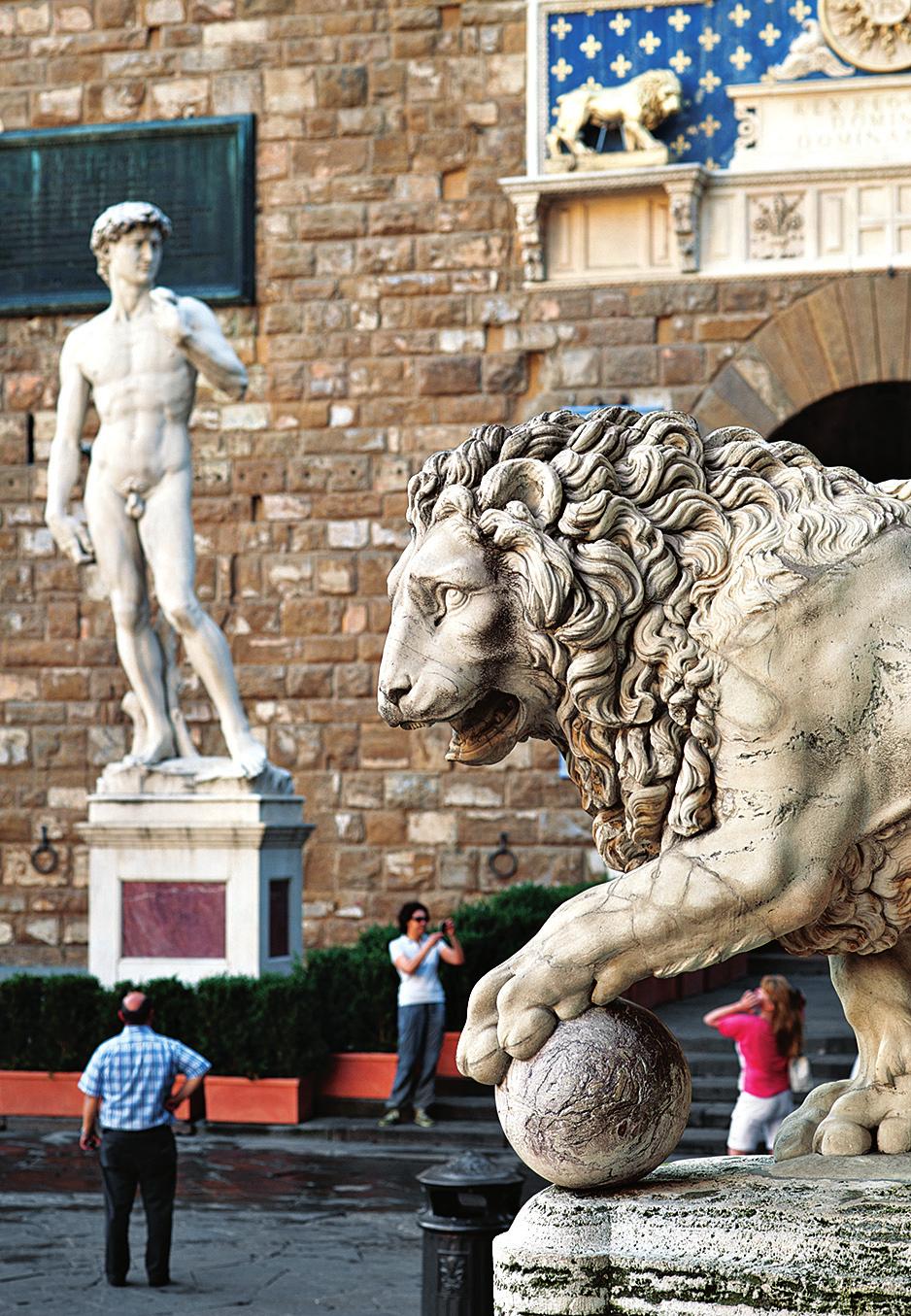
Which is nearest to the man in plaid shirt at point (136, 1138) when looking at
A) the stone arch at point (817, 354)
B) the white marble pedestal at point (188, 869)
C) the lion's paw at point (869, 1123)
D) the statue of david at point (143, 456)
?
the white marble pedestal at point (188, 869)

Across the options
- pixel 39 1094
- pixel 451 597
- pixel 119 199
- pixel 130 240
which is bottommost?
pixel 39 1094

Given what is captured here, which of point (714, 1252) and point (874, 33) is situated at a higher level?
point (874, 33)

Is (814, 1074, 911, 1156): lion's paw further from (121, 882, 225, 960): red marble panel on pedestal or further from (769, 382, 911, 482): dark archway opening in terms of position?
(769, 382, 911, 482): dark archway opening

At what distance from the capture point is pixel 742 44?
1323cm

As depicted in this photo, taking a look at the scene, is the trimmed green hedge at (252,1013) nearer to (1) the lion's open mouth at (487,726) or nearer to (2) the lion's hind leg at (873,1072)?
(2) the lion's hind leg at (873,1072)

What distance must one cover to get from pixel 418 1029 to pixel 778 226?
20.5ft

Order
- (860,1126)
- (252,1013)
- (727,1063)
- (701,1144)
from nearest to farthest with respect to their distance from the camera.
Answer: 1. (860,1126)
2. (701,1144)
3. (252,1013)
4. (727,1063)

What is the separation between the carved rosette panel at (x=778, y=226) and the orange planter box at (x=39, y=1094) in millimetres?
6913

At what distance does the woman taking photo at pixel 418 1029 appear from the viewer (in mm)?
9789

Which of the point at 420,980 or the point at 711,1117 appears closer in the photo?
the point at 711,1117

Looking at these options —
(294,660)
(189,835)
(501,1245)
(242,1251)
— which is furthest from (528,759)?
(501,1245)

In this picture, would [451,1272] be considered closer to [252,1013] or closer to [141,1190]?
[141,1190]

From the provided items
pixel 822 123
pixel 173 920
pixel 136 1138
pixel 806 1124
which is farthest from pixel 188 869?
pixel 806 1124

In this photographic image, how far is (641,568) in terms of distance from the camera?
2.38 m
